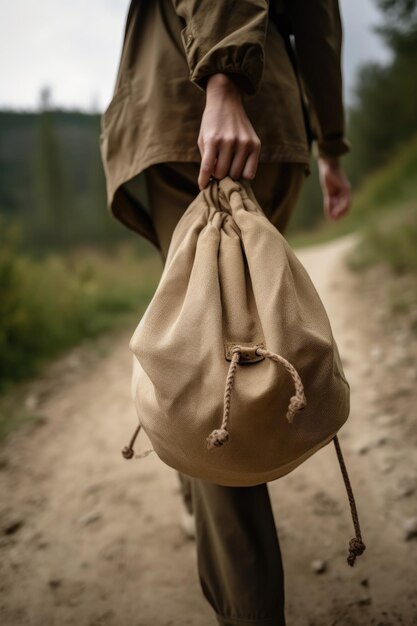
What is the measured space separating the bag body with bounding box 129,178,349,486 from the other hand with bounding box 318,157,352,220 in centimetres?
101

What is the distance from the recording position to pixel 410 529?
62.7 inches

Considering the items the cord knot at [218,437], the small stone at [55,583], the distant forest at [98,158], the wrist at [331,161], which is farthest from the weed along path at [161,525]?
the distant forest at [98,158]

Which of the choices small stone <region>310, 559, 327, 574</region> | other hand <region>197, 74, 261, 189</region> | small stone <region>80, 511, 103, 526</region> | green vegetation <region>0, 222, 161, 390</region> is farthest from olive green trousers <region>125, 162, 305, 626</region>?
green vegetation <region>0, 222, 161, 390</region>

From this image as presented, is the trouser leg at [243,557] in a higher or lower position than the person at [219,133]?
lower

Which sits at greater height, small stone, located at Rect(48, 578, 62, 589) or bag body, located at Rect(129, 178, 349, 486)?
bag body, located at Rect(129, 178, 349, 486)

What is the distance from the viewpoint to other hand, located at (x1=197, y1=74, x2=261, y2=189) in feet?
3.40

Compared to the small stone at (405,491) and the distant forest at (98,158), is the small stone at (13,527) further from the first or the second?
the distant forest at (98,158)

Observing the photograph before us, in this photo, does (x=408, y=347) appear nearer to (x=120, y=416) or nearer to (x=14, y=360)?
(x=120, y=416)

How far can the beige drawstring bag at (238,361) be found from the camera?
2.81 ft

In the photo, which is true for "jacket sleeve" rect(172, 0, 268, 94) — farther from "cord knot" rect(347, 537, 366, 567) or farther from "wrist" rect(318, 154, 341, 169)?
"cord knot" rect(347, 537, 366, 567)

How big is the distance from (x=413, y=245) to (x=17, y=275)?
3.63 meters

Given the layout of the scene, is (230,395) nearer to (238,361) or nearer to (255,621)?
→ (238,361)

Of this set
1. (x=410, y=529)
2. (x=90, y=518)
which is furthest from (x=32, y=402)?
(x=410, y=529)

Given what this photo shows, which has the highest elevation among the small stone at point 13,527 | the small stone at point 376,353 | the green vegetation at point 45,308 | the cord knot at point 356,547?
the cord knot at point 356,547
